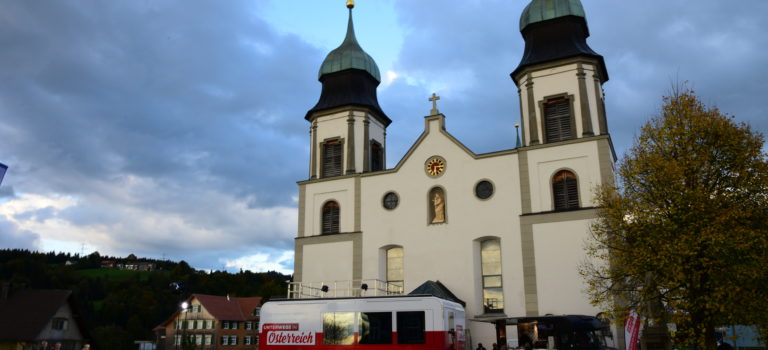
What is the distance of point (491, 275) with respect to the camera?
29.6m

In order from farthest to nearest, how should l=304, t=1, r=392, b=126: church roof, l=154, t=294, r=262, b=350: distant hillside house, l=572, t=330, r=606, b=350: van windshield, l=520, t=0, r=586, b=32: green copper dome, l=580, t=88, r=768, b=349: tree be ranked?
l=154, t=294, r=262, b=350: distant hillside house → l=304, t=1, r=392, b=126: church roof → l=520, t=0, r=586, b=32: green copper dome → l=572, t=330, r=606, b=350: van windshield → l=580, t=88, r=768, b=349: tree

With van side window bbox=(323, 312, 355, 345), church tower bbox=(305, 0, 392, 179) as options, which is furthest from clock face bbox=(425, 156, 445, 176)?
van side window bbox=(323, 312, 355, 345)

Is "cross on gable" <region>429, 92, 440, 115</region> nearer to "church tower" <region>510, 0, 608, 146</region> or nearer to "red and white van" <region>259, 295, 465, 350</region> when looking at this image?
"church tower" <region>510, 0, 608, 146</region>

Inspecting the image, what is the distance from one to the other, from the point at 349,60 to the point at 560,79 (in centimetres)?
1290

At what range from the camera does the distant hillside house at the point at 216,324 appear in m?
80.3

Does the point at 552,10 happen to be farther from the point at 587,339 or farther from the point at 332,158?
the point at 587,339

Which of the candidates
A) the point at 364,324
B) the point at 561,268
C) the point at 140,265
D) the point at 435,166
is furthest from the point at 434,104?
the point at 140,265

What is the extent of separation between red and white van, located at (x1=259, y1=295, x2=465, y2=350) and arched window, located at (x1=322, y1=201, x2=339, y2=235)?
13.5m

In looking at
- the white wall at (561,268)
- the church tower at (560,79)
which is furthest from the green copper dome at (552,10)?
the white wall at (561,268)

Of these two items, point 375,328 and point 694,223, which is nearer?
point 694,223

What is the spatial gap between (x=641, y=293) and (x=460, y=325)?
5575 millimetres

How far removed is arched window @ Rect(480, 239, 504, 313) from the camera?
95.6 feet

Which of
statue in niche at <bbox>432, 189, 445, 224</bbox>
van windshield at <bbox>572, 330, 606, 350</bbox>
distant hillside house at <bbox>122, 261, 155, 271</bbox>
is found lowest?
van windshield at <bbox>572, 330, 606, 350</bbox>

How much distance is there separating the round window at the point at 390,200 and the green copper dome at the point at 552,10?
11177 mm
